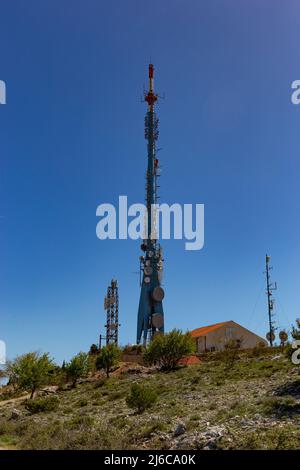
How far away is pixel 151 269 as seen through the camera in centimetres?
6072

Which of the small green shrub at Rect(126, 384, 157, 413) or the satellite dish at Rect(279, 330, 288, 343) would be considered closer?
the small green shrub at Rect(126, 384, 157, 413)

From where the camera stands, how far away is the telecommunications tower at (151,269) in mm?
60312

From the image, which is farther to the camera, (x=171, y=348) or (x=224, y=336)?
(x=224, y=336)

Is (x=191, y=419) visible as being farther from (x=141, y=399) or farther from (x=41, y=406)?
(x=41, y=406)

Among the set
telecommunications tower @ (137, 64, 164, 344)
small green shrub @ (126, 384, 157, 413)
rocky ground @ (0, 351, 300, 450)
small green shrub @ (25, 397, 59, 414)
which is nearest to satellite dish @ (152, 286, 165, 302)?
telecommunications tower @ (137, 64, 164, 344)

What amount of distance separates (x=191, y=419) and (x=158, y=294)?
4435 centimetres

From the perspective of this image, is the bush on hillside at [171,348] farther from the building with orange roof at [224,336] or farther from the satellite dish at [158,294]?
the satellite dish at [158,294]

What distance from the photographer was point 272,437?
1179 cm

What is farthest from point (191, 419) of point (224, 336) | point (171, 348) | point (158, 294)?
point (158, 294)

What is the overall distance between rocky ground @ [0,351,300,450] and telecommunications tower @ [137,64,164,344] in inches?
1241

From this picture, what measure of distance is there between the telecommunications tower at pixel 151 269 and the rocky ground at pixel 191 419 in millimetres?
31516

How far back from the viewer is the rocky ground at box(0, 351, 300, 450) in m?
12.6

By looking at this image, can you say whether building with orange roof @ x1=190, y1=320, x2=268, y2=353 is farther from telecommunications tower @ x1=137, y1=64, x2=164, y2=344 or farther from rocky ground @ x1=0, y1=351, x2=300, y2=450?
rocky ground @ x1=0, y1=351, x2=300, y2=450
